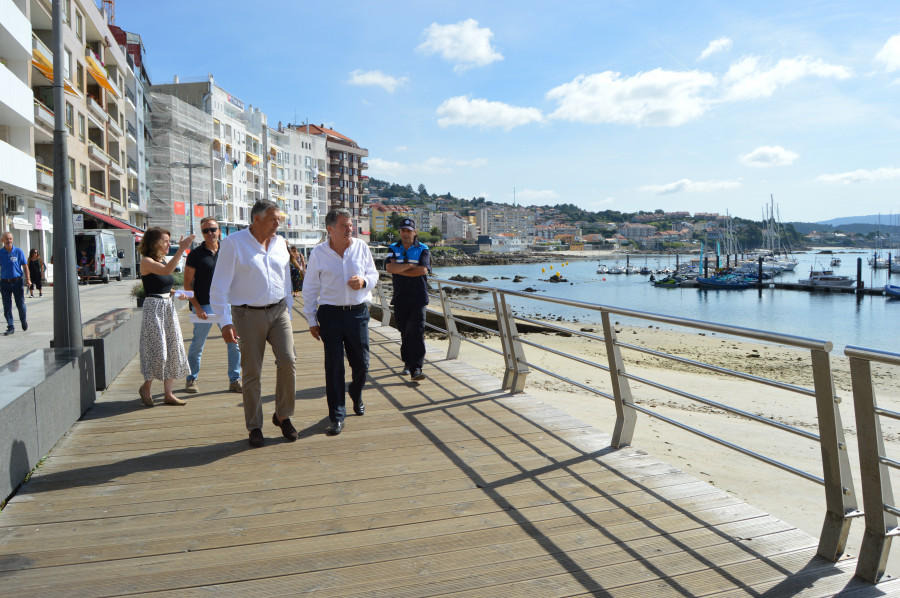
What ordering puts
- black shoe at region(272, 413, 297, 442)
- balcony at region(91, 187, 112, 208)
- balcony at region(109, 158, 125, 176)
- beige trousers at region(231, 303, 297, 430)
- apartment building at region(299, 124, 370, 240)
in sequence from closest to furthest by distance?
beige trousers at region(231, 303, 297, 430), black shoe at region(272, 413, 297, 442), balcony at region(91, 187, 112, 208), balcony at region(109, 158, 125, 176), apartment building at region(299, 124, 370, 240)

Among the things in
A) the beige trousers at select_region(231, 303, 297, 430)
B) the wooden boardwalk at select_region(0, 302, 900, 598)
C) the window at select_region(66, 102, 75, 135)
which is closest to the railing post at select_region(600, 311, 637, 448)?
the wooden boardwalk at select_region(0, 302, 900, 598)

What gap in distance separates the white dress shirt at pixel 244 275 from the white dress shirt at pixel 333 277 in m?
0.40

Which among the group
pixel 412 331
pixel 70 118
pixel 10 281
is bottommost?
pixel 412 331

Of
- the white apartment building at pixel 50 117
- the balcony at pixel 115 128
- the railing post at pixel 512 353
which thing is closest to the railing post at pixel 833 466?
the railing post at pixel 512 353

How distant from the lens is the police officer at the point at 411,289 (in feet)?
25.0

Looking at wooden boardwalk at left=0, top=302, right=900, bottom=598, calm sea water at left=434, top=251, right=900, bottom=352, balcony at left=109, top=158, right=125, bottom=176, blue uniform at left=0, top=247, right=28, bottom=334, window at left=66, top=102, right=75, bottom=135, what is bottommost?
calm sea water at left=434, top=251, right=900, bottom=352

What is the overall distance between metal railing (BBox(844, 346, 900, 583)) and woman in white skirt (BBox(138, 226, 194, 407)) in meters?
5.27

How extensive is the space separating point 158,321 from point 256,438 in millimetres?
1884

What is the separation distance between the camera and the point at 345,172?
122 m

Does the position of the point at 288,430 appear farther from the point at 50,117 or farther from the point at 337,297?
the point at 50,117

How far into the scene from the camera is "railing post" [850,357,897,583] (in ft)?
10.2

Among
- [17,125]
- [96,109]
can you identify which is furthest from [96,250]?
[96,109]

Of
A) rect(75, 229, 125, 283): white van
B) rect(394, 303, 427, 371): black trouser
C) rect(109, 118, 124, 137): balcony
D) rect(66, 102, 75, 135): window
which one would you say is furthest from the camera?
rect(109, 118, 124, 137): balcony

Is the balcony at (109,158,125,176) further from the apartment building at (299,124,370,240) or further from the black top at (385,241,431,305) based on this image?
the apartment building at (299,124,370,240)
